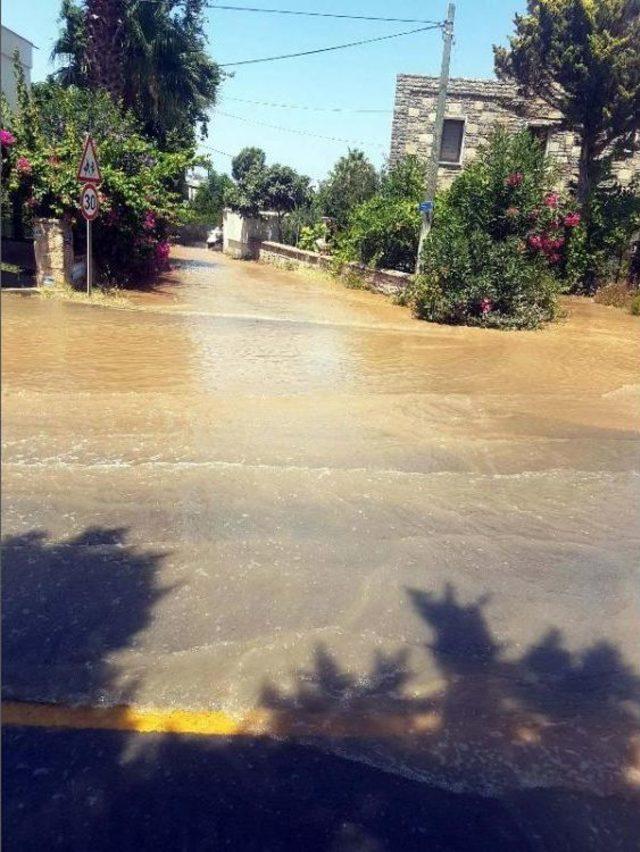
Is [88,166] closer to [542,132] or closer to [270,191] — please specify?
[542,132]

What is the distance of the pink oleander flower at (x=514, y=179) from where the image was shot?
1516cm

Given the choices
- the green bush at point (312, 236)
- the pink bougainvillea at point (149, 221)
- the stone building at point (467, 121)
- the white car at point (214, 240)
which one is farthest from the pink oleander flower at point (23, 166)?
the white car at point (214, 240)

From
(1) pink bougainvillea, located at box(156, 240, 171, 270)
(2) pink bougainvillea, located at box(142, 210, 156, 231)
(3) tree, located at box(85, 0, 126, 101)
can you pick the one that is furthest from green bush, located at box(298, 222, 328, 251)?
(2) pink bougainvillea, located at box(142, 210, 156, 231)

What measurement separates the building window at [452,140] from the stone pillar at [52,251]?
13.9 m

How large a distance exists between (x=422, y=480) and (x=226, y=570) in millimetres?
2295

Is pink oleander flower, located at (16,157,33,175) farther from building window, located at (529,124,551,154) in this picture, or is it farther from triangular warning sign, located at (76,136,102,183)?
building window, located at (529,124,551,154)

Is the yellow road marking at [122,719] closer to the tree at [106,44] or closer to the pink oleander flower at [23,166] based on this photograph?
the pink oleander flower at [23,166]

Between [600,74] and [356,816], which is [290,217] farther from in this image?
[356,816]

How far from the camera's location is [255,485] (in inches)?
229

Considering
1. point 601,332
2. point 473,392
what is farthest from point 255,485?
point 601,332

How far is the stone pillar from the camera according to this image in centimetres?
1291

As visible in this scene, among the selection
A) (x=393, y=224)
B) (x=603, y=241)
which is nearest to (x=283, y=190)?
(x=393, y=224)

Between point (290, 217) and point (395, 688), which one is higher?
point (290, 217)

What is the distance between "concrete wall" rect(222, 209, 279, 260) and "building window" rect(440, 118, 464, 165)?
9800 mm
